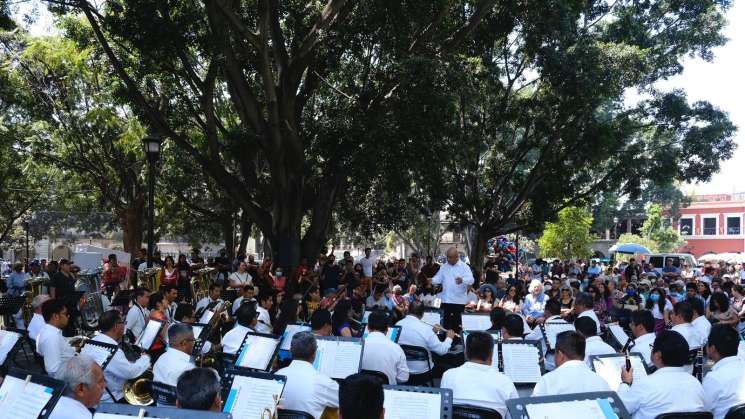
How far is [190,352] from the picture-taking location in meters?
6.53

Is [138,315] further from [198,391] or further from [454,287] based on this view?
[198,391]

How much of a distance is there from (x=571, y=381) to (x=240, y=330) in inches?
163

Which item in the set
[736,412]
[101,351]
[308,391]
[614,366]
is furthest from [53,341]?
[736,412]

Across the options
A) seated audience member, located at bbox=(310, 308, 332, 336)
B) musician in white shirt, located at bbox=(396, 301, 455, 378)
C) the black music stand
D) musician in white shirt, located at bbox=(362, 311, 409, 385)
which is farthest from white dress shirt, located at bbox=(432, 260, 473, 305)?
the black music stand

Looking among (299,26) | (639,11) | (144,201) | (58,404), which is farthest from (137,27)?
(639,11)

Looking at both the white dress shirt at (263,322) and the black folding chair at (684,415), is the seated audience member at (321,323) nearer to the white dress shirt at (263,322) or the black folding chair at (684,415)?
the white dress shirt at (263,322)

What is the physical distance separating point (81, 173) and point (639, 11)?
78.5 ft

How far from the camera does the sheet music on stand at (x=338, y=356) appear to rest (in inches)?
251

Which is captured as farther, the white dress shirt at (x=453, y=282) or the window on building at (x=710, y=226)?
the window on building at (x=710, y=226)

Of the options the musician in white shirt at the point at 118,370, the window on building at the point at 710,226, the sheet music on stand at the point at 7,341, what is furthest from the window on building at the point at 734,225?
the sheet music on stand at the point at 7,341

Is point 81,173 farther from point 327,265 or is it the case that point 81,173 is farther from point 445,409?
point 445,409

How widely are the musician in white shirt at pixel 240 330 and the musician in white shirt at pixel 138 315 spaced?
2.21m

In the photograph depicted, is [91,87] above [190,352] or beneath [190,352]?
above

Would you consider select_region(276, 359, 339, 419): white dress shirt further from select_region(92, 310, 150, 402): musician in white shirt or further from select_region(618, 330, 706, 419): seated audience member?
select_region(618, 330, 706, 419): seated audience member
